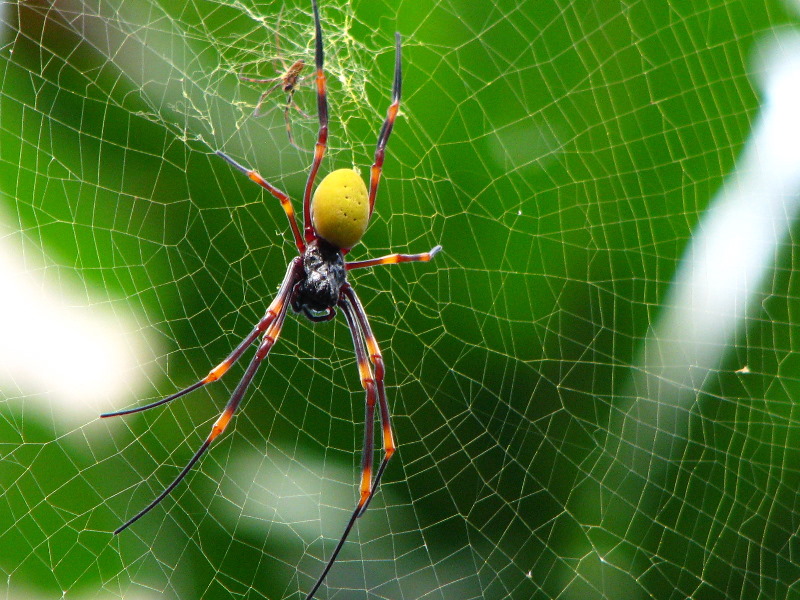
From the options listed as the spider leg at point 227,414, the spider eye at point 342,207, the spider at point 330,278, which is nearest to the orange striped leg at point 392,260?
the spider at point 330,278

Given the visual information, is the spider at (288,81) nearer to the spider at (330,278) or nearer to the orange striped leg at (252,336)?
the spider at (330,278)

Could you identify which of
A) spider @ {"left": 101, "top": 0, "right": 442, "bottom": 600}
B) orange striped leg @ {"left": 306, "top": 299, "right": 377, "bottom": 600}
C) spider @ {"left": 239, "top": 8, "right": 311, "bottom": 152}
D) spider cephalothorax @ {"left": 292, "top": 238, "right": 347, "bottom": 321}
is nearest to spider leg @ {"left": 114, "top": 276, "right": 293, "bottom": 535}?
spider @ {"left": 101, "top": 0, "right": 442, "bottom": 600}

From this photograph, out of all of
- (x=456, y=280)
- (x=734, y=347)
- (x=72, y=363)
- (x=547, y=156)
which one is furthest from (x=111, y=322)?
(x=734, y=347)

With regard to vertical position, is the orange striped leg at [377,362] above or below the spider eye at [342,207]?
below

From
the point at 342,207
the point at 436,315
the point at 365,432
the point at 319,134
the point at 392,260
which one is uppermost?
the point at 319,134

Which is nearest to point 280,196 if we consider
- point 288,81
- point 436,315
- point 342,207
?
point 342,207

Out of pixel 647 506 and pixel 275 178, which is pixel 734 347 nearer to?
pixel 647 506

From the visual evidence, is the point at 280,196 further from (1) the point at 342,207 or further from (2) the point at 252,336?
(2) the point at 252,336
